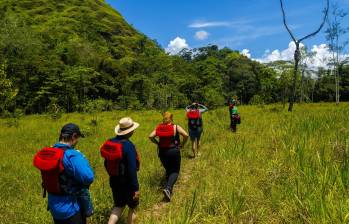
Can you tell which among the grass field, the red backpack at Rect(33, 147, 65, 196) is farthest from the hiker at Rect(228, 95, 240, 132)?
the red backpack at Rect(33, 147, 65, 196)

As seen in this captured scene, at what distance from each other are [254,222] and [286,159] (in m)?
1.92

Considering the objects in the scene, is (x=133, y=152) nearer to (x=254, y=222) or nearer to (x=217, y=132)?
(x=254, y=222)

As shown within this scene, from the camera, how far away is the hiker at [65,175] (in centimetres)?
428

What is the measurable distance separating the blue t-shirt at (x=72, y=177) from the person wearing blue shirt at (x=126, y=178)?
42.8 inches

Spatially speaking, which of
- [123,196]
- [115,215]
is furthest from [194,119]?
[115,215]

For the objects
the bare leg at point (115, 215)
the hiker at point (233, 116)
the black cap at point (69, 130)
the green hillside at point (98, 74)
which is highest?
the green hillside at point (98, 74)

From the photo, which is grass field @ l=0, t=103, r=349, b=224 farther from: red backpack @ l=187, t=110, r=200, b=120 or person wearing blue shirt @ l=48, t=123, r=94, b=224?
red backpack @ l=187, t=110, r=200, b=120

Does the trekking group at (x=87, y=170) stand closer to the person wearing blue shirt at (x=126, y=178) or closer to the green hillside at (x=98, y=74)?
the person wearing blue shirt at (x=126, y=178)

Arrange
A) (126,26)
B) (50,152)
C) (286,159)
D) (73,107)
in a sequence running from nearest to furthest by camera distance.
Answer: (50,152) < (286,159) < (73,107) < (126,26)

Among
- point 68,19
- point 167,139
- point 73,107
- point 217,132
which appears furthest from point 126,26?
point 167,139

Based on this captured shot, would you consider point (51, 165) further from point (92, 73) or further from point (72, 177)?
point (92, 73)

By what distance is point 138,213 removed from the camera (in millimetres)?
6660

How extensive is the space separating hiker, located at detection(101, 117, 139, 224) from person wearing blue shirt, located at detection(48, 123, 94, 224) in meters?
0.84

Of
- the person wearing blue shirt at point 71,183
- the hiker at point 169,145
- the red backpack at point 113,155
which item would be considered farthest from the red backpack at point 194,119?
the person wearing blue shirt at point 71,183
